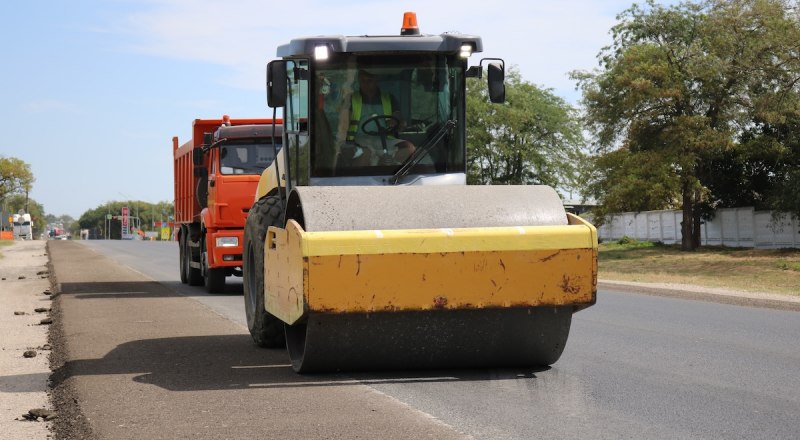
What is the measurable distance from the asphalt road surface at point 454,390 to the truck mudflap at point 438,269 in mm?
673

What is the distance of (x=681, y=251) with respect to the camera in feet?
149

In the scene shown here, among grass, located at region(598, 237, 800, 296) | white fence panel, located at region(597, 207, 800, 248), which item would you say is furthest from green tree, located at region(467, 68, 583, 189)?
grass, located at region(598, 237, 800, 296)

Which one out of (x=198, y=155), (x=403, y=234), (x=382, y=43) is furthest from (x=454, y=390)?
(x=198, y=155)

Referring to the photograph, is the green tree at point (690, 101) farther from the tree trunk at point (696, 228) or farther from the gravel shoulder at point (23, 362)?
the gravel shoulder at point (23, 362)

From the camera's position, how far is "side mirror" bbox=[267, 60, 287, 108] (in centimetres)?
941

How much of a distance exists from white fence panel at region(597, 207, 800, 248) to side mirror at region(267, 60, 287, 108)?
34.3 metres

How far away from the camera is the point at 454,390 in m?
8.02

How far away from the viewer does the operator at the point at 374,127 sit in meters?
9.95

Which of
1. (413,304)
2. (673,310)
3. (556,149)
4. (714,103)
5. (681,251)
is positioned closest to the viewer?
(413,304)

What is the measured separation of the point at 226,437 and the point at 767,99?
113 feet

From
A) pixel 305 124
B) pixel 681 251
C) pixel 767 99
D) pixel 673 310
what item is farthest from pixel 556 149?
pixel 305 124

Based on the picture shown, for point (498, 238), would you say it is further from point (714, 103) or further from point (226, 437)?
point (714, 103)

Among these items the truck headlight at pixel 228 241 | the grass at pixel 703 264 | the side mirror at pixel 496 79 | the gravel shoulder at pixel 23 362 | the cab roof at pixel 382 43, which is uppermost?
the cab roof at pixel 382 43

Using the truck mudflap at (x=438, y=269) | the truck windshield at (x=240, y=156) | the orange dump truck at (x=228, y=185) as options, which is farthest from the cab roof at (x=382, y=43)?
the truck windshield at (x=240, y=156)
